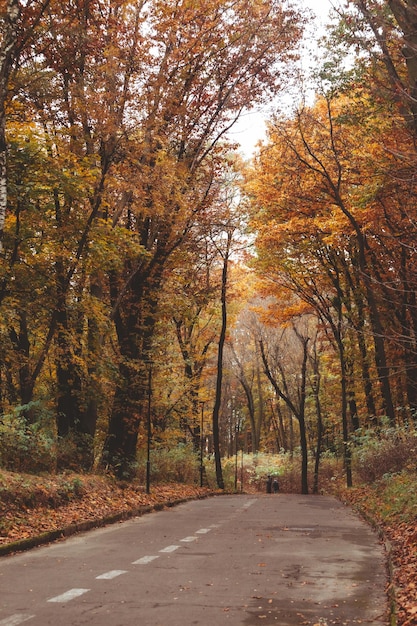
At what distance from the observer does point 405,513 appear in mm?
12016

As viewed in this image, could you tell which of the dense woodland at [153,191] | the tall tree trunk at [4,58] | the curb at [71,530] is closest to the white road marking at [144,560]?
the curb at [71,530]

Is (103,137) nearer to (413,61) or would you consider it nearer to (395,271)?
(413,61)

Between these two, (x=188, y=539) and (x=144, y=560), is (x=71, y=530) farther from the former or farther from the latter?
(x=144, y=560)

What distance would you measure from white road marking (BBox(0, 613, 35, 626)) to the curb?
12.4 feet

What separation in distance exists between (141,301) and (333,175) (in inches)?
341

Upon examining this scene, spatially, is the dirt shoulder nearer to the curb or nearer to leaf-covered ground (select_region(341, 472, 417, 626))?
the curb

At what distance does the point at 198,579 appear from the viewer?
7.25 m

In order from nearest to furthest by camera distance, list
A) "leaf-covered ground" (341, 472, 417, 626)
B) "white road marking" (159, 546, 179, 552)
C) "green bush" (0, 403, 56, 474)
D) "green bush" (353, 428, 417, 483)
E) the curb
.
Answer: "leaf-covered ground" (341, 472, 417, 626), the curb, "white road marking" (159, 546, 179, 552), "green bush" (0, 403, 56, 474), "green bush" (353, 428, 417, 483)

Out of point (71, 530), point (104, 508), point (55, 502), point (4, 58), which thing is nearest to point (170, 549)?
point (71, 530)

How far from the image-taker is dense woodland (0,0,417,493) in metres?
14.0

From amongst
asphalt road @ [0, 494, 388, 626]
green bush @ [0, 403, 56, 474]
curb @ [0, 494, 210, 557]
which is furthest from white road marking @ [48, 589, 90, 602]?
green bush @ [0, 403, 56, 474]

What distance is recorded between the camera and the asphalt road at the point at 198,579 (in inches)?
220

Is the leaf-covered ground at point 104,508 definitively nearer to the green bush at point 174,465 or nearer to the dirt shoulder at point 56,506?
the dirt shoulder at point 56,506

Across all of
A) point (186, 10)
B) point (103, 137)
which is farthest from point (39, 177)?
point (186, 10)
